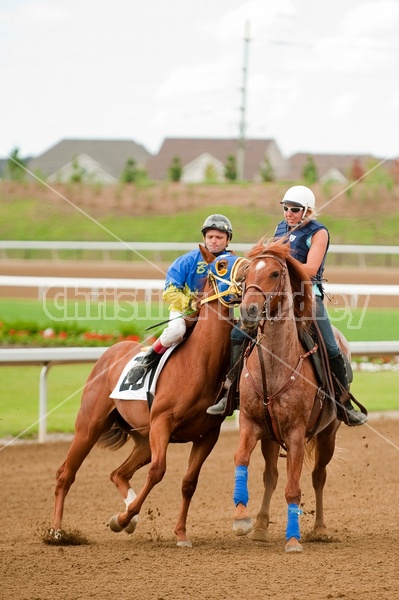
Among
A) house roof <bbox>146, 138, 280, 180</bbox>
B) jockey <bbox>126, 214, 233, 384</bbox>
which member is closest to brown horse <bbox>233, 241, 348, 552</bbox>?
jockey <bbox>126, 214, 233, 384</bbox>

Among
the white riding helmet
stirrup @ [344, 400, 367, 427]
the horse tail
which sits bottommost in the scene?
the horse tail

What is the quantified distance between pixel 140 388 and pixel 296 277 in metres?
1.41

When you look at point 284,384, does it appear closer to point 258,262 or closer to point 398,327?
point 258,262

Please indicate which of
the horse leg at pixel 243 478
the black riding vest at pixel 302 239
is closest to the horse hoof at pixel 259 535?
the horse leg at pixel 243 478

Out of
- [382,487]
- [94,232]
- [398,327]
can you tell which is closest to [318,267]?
[382,487]

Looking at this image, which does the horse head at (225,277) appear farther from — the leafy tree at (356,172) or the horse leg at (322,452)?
the leafy tree at (356,172)

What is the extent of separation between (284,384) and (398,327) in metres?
12.2

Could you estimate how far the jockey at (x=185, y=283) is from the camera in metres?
6.68

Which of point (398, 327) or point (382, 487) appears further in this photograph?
point (398, 327)

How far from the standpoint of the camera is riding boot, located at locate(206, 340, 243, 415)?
6484 mm

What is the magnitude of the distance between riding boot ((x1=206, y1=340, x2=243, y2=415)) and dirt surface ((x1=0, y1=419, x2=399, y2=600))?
893mm

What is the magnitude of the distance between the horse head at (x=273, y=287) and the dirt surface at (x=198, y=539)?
56.9 inches

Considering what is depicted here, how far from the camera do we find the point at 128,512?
6.60m

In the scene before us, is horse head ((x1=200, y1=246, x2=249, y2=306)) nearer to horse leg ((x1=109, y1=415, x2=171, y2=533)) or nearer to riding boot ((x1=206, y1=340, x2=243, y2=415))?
riding boot ((x1=206, y1=340, x2=243, y2=415))
